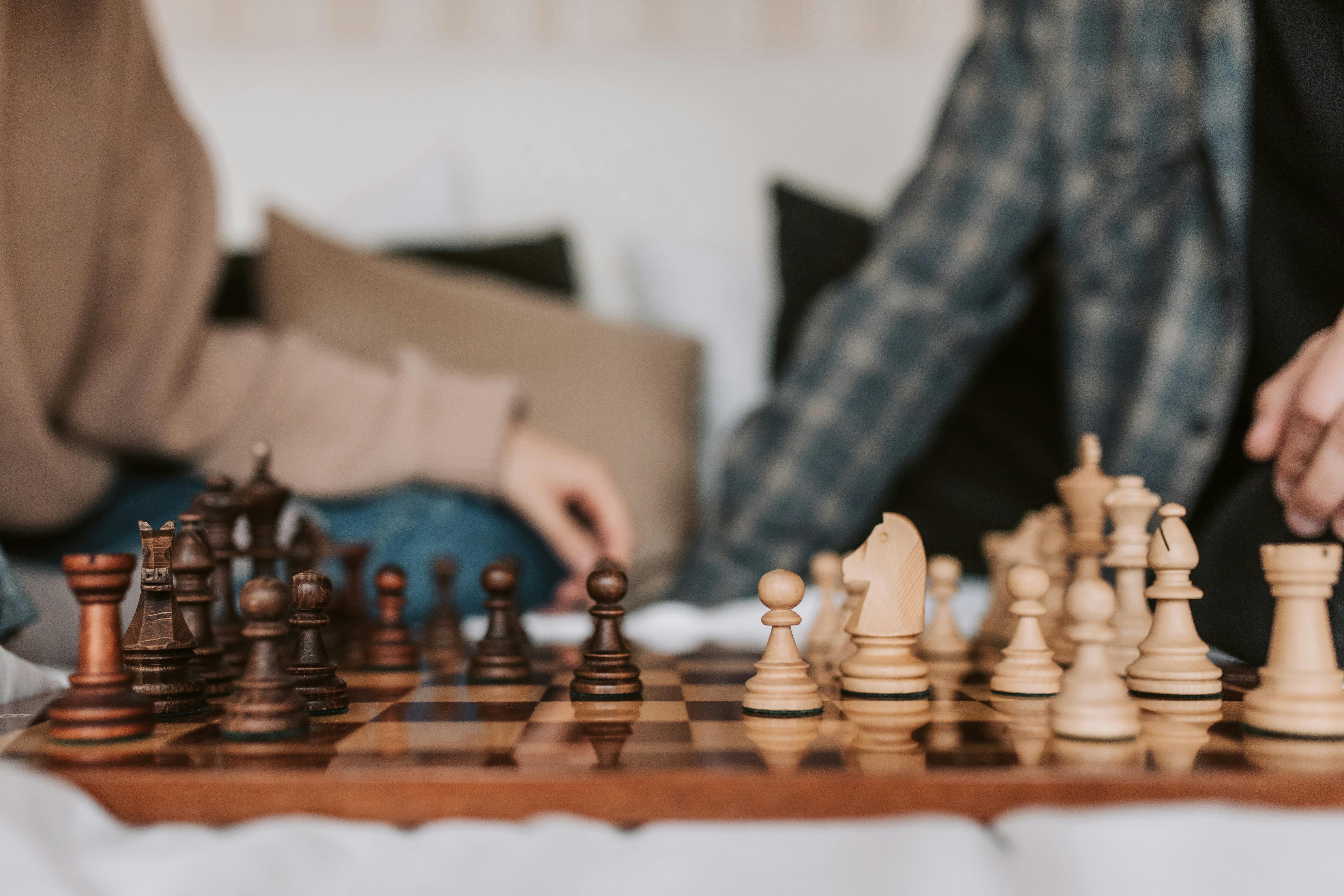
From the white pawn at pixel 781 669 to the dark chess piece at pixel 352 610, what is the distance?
1.88ft

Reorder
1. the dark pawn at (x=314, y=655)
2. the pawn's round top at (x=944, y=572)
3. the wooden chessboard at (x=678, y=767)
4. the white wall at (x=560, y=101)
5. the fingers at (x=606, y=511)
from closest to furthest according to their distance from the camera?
the wooden chessboard at (x=678, y=767) < the dark pawn at (x=314, y=655) < the pawn's round top at (x=944, y=572) < the fingers at (x=606, y=511) < the white wall at (x=560, y=101)

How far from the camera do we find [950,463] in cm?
182

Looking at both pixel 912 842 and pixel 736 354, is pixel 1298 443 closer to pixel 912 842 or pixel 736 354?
pixel 912 842

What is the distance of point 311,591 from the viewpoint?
80 centimetres

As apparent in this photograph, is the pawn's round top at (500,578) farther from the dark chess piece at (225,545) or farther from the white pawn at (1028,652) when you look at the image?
the white pawn at (1028,652)

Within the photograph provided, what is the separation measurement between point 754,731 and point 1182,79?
1.33m

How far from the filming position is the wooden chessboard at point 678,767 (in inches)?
22.2

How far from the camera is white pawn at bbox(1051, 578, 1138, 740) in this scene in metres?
0.65

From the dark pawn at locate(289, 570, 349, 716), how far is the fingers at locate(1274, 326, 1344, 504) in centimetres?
90

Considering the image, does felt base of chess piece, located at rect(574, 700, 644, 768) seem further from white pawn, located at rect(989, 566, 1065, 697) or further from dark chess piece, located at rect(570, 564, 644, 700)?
white pawn, located at rect(989, 566, 1065, 697)

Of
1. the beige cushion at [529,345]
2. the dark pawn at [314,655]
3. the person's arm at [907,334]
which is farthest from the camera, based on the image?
the beige cushion at [529,345]

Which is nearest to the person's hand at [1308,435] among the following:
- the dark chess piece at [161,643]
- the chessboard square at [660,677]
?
the chessboard square at [660,677]

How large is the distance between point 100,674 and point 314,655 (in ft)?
0.53

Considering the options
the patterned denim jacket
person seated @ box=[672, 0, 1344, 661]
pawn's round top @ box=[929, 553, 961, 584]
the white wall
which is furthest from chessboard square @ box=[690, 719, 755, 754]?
the white wall
